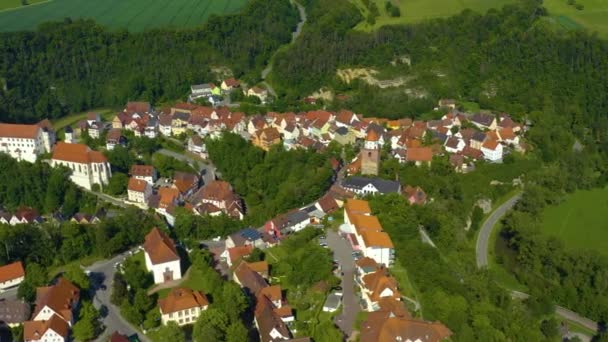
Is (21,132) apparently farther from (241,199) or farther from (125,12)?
(125,12)

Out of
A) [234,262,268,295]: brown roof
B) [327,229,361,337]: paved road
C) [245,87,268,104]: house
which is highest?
[234,262,268,295]: brown roof

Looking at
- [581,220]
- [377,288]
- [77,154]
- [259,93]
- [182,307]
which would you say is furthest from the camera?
[259,93]

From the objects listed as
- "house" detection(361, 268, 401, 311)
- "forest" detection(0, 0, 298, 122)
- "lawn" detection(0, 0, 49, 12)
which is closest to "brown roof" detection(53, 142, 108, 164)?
"forest" detection(0, 0, 298, 122)

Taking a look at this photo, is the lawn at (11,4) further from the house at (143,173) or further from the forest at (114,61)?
the house at (143,173)

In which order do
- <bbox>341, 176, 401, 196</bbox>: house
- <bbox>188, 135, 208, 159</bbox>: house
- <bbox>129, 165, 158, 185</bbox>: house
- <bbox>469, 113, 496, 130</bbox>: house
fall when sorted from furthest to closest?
<bbox>469, 113, 496, 130</bbox>: house → <bbox>188, 135, 208, 159</bbox>: house → <bbox>129, 165, 158, 185</bbox>: house → <bbox>341, 176, 401, 196</bbox>: house

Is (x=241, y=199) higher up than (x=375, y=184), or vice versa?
(x=375, y=184)

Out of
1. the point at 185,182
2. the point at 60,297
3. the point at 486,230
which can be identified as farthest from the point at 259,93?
the point at 60,297

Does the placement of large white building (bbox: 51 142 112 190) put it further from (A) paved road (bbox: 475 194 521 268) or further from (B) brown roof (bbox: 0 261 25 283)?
(A) paved road (bbox: 475 194 521 268)
